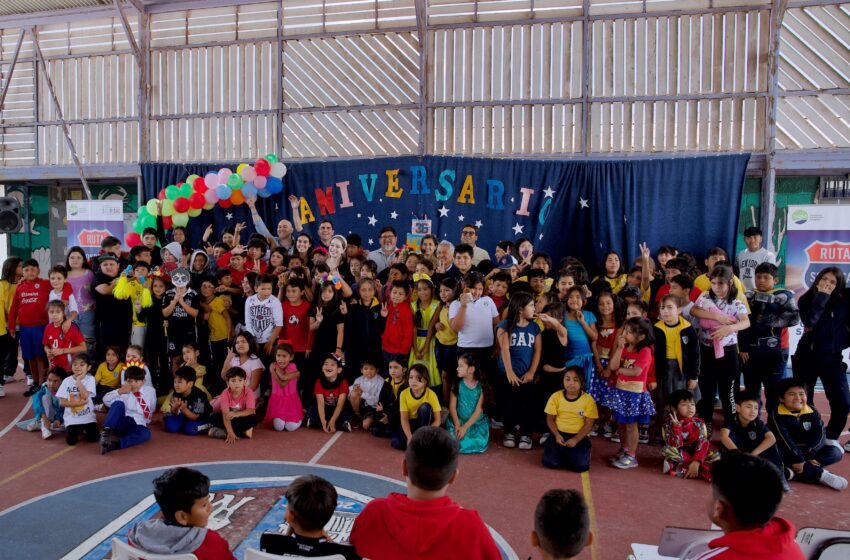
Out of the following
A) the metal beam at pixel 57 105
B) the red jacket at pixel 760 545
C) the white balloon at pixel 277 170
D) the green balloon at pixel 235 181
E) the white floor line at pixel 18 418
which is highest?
the metal beam at pixel 57 105

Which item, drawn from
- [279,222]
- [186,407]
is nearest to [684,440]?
[186,407]

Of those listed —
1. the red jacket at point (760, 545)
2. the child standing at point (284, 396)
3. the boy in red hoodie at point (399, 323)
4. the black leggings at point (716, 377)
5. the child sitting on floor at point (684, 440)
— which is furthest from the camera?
the boy in red hoodie at point (399, 323)

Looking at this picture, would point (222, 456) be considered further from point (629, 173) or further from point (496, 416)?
point (629, 173)

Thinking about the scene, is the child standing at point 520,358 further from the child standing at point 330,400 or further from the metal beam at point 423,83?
the metal beam at point 423,83

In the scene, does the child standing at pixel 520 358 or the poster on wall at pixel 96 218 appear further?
the poster on wall at pixel 96 218

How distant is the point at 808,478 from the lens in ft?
15.3

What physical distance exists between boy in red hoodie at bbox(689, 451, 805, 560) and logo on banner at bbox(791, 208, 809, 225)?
7.05 metres

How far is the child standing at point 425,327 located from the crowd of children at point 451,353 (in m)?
0.01

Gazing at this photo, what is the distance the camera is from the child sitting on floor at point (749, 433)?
4.57m

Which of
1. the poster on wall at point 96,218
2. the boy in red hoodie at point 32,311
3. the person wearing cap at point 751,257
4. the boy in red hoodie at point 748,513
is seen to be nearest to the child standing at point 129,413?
the boy in red hoodie at point 32,311

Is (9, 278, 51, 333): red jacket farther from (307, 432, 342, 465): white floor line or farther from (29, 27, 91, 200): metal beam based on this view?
(29, 27, 91, 200): metal beam

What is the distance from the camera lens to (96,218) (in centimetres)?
1047

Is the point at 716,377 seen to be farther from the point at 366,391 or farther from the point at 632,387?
the point at 366,391

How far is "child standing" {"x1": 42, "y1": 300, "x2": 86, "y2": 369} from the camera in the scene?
20.7 feet
